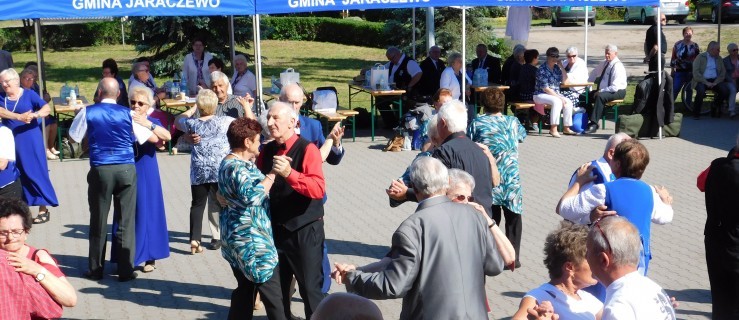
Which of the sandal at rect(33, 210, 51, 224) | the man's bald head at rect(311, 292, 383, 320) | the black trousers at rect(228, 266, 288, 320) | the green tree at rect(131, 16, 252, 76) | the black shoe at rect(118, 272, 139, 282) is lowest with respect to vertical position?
the black shoe at rect(118, 272, 139, 282)

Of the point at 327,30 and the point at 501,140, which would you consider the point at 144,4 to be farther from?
the point at 327,30

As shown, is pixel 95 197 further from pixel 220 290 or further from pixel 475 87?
pixel 475 87

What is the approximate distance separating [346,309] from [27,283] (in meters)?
1.80

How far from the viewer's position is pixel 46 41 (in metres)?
39.7

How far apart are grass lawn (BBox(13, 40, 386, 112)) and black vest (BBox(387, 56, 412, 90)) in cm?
430

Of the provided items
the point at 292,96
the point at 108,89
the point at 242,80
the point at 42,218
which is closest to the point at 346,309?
the point at 292,96

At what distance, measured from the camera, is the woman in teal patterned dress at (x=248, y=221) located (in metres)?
6.12

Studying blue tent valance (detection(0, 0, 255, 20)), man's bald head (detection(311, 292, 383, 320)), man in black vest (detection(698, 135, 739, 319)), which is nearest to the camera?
man's bald head (detection(311, 292, 383, 320))

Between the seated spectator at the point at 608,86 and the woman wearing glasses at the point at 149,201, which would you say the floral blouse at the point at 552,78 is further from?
the woman wearing glasses at the point at 149,201

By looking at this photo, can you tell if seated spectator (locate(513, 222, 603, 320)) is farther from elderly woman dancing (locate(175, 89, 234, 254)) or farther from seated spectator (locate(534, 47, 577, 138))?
seated spectator (locate(534, 47, 577, 138))

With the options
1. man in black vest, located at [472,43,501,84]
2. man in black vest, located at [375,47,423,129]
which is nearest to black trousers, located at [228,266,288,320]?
man in black vest, located at [375,47,423,129]

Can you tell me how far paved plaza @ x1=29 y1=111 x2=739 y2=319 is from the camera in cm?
803

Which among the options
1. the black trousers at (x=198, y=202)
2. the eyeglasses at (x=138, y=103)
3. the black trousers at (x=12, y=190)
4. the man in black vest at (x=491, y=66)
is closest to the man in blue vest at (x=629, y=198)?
the eyeglasses at (x=138, y=103)

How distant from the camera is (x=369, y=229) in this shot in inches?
412
